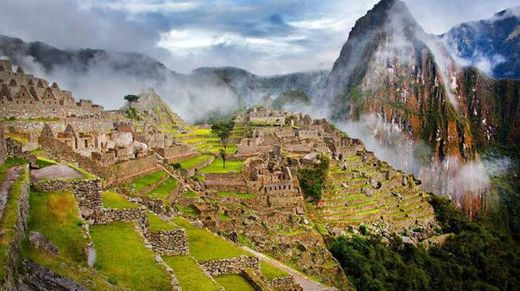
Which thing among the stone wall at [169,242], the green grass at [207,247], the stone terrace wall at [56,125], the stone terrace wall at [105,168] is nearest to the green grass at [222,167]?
the stone terrace wall at [105,168]

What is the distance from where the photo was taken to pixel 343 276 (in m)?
42.1

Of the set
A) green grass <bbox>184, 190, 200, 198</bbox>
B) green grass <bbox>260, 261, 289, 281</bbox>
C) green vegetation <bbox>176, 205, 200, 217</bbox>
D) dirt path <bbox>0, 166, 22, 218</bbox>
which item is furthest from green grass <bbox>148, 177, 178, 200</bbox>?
dirt path <bbox>0, 166, 22, 218</bbox>

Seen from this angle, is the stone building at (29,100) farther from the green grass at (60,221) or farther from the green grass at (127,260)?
the green grass at (127,260)

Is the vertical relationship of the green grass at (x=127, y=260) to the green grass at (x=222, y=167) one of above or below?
above

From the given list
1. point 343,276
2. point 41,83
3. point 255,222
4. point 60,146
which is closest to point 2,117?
point 60,146

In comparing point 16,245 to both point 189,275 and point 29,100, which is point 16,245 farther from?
point 29,100

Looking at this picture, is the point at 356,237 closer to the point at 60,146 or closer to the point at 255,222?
the point at 255,222

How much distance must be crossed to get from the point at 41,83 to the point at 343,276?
28.3 m

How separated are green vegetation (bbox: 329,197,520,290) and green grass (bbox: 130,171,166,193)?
1788 centimetres

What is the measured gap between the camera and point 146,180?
36719mm

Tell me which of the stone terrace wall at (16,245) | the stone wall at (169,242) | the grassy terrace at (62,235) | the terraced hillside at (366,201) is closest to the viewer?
the stone terrace wall at (16,245)

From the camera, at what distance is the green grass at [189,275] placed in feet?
44.4

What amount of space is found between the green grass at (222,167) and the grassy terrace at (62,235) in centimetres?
3478

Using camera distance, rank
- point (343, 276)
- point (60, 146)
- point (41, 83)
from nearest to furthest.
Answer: point (60, 146)
point (41, 83)
point (343, 276)
